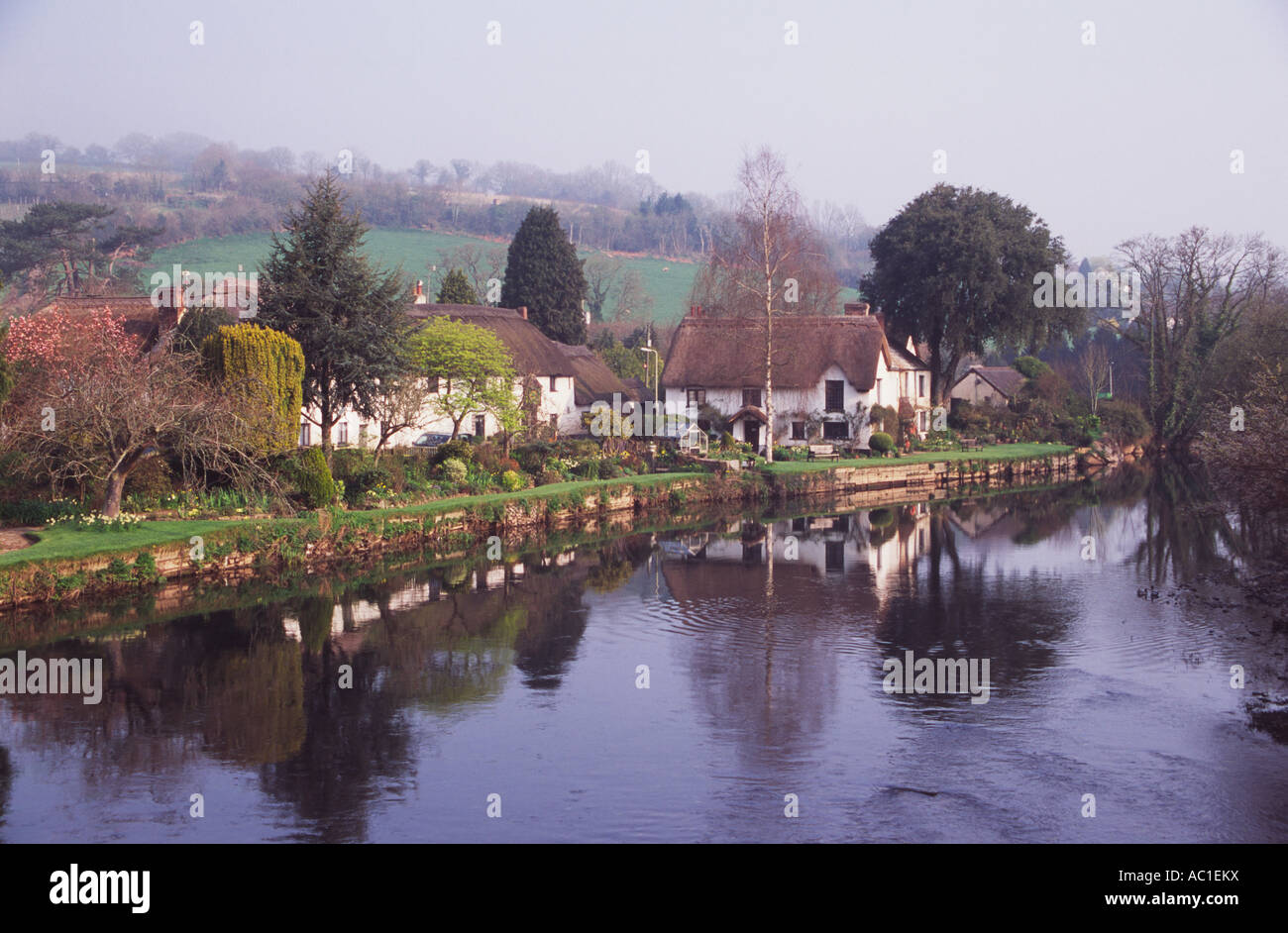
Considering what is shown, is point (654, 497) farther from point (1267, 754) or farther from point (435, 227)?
point (435, 227)

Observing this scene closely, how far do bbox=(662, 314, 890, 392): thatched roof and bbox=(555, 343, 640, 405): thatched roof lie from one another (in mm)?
3050

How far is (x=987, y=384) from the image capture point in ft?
214

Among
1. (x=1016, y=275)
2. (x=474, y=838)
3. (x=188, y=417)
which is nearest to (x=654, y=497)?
(x=188, y=417)

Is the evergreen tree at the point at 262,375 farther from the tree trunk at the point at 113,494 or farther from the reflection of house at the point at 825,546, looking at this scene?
the reflection of house at the point at 825,546

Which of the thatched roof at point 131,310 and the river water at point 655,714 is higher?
the thatched roof at point 131,310

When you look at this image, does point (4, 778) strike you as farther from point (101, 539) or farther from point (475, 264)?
point (475, 264)

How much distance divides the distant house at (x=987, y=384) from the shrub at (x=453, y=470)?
4120cm

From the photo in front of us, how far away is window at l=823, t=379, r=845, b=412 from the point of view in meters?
47.2

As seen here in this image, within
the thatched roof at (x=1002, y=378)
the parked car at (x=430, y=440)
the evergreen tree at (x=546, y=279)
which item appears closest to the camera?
the parked car at (x=430, y=440)

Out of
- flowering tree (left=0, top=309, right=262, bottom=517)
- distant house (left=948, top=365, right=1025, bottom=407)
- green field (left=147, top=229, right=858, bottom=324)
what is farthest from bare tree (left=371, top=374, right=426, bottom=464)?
green field (left=147, top=229, right=858, bottom=324)

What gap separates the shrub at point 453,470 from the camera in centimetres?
2858

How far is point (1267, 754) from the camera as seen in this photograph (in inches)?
448

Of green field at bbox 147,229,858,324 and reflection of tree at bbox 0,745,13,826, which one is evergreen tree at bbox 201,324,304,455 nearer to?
reflection of tree at bbox 0,745,13,826

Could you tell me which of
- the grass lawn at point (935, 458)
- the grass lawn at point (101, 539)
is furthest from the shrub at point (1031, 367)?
the grass lawn at point (101, 539)
